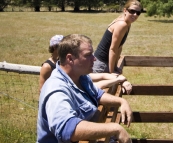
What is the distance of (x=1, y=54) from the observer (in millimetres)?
15664

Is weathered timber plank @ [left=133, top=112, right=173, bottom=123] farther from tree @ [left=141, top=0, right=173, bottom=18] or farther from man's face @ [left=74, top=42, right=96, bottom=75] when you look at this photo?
tree @ [left=141, top=0, right=173, bottom=18]

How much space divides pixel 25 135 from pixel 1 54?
1064 cm

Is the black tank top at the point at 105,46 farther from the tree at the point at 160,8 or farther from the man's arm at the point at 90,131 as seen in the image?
the tree at the point at 160,8

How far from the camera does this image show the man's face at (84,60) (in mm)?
2338

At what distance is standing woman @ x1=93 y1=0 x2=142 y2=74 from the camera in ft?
13.9

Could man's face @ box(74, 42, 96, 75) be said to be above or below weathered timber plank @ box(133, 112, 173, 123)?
above

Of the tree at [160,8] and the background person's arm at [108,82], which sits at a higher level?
the background person's arm at [108,82]

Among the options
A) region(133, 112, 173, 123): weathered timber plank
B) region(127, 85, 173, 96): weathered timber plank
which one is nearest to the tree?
region(133, 112, 173, 123): weathered timber plank

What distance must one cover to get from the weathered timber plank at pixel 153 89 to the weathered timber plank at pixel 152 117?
0.33 meters

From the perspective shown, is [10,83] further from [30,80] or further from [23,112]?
[23,112]

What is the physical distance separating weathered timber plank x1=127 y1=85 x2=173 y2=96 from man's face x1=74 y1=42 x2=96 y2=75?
1879 millimetres

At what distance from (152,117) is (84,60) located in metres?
2.41

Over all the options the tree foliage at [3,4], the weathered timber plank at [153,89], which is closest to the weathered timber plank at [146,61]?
the weathered timber plank at [153,89]

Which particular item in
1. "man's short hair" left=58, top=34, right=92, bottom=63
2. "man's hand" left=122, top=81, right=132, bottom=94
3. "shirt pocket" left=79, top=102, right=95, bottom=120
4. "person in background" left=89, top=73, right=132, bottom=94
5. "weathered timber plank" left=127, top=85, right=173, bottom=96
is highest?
"man's short hair" left=58, top=34, right=92, bottom=63
